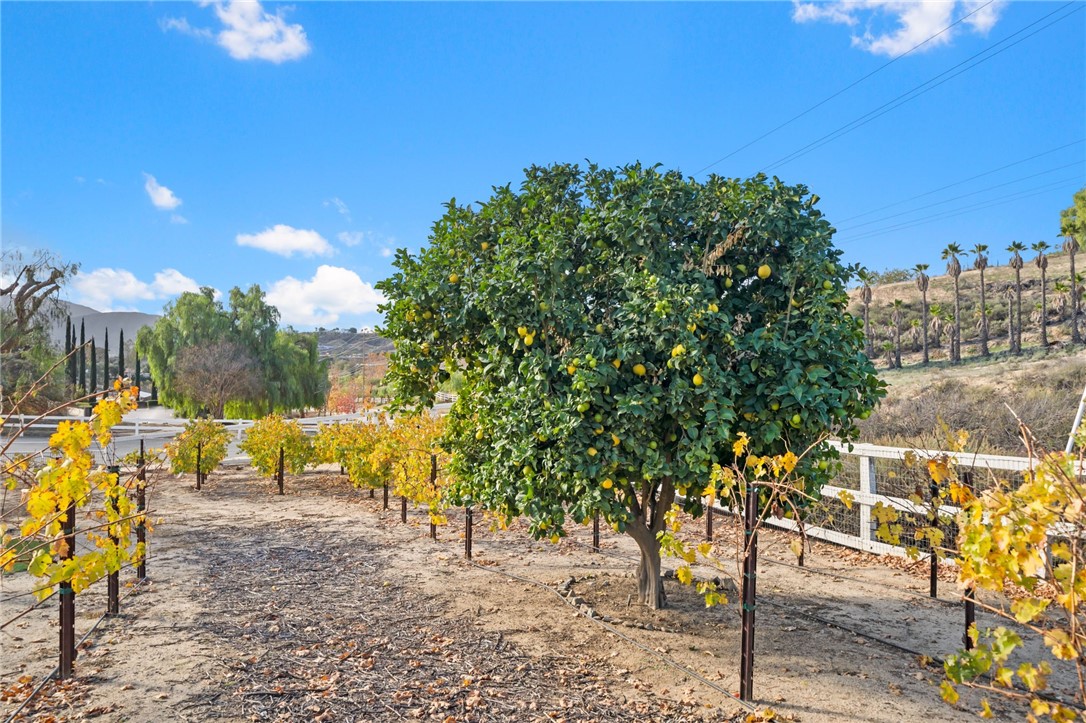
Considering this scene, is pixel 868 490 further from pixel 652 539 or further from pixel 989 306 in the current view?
pixel 989 306

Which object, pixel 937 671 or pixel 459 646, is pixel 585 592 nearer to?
pixel 459 646

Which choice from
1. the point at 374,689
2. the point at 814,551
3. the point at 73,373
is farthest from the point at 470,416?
the point at 73,373

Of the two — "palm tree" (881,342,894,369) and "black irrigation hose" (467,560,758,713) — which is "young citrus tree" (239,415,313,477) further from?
"palm tree" (881,342,894,369)

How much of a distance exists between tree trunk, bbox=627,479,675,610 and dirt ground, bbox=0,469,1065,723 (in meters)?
0.15

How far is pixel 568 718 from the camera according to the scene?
13.0 ft

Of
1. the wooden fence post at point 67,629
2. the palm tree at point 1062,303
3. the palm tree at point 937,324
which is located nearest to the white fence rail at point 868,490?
the wooden fence post at point 67,629

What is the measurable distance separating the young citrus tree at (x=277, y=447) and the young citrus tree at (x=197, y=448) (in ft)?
1.99

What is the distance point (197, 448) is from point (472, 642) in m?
10.9

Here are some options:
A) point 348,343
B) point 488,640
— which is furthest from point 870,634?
point 348,343

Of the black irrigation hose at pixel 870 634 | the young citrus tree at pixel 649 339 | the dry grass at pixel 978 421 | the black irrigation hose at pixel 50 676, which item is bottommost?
the black irrigation hose at pixel 870 634

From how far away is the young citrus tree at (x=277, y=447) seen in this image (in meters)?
13.9

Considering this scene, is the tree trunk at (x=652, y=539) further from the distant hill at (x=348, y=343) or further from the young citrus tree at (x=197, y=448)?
the distant hill at (x=348, y=343)

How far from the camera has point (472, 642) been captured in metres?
5.17

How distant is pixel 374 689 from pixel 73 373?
44683 millimetres
